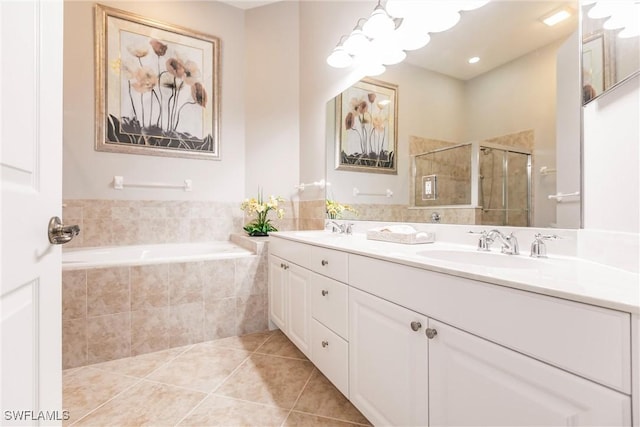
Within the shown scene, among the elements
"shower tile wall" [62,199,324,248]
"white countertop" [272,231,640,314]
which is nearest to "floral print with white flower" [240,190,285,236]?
"shower tile wall" [62,199,324,248]

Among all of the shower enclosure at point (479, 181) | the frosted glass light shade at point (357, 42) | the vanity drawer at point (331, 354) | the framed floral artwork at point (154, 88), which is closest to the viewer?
the shower enclosure at point (479, 181)

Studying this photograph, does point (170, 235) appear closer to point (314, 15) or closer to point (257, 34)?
point (257, 34)

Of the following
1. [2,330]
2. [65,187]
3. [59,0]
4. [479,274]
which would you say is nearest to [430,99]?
[479,274]

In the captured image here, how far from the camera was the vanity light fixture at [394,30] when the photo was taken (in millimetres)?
1344

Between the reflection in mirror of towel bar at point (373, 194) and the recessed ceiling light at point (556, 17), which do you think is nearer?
the recessed ceiling light at point (556, 17)

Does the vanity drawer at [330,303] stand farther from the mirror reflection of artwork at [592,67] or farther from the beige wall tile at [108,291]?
the beige wall tile at [108,291]

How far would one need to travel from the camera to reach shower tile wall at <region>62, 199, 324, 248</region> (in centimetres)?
233

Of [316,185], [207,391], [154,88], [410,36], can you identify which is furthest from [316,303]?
[154,88]

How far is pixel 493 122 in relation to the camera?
120 cm

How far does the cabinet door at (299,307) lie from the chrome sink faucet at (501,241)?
832 mm

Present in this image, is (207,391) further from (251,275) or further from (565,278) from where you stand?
(565,278)

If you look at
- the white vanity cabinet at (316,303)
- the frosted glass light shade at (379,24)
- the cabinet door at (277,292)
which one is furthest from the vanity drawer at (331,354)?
the frosted glass light shade at (379,24)

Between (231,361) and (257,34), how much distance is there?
3004 mm

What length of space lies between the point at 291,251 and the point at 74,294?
1285 millimetres
